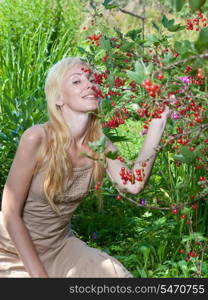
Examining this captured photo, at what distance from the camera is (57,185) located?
257cm

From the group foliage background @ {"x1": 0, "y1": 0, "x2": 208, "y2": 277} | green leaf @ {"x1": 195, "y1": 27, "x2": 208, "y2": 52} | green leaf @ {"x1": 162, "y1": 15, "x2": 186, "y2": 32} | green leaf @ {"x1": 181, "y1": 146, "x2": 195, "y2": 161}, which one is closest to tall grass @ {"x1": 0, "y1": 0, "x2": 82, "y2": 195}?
foliage background @ {"x1": 0, "y1": 0, "x2": 208, "y2": 277}

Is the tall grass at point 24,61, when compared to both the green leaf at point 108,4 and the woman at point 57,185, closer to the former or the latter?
the woman at point 57,185

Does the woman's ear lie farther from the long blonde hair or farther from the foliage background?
the foliage background

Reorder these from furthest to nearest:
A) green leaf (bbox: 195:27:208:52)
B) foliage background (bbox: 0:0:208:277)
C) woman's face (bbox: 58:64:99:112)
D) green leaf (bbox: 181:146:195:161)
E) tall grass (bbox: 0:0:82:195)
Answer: tall grass (bbox: 0:0:82:195) < foliage background (bbox: 0:0:208:277) < woman's face (bbox: 58:64:99:112) < green leaf (bbox: 181:146:195:161) < green leaf (bbox: 195:27:208:52)

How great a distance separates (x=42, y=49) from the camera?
520cm

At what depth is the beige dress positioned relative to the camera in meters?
2.58

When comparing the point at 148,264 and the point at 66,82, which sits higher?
the point at 66,82

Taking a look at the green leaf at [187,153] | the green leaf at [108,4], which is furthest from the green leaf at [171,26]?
the green leaf at [187,153]

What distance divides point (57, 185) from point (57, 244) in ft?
0.93

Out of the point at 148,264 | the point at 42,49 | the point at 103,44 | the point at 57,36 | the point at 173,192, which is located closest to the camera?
the point at 103,44

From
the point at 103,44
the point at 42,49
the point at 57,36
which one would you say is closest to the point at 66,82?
the point at 103,44

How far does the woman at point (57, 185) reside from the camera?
99.1 inches

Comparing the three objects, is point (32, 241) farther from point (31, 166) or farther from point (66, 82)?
point (66, 82)

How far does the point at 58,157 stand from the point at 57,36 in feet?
13.0
